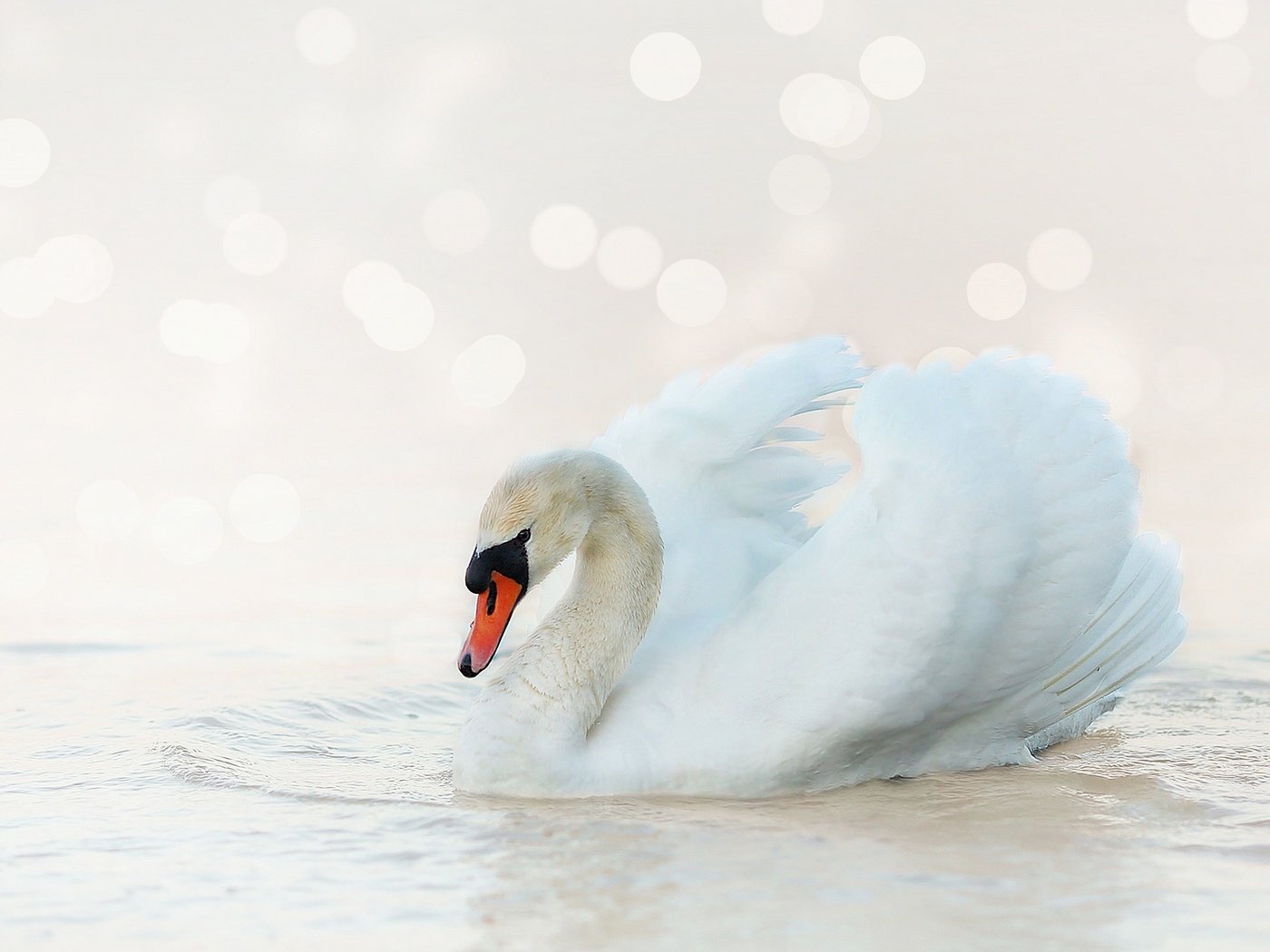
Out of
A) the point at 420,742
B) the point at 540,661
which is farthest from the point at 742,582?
the point at 420,742

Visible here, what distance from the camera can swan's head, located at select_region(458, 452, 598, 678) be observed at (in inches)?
213

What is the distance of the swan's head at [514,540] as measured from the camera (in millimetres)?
5402

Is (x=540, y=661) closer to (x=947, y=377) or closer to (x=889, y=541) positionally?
(x=889, y=541)

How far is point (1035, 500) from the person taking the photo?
18.3 feet

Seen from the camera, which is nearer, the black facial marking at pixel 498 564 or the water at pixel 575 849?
the water at pixel 575 849

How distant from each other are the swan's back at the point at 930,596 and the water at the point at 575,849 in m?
0.22

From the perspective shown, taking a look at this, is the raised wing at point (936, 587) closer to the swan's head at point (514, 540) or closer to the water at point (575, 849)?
the water at point (575, 849)

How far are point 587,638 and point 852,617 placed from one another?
3.10 ft

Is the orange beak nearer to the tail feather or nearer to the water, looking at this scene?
the water

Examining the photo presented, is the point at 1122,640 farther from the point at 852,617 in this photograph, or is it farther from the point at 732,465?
the point at 732,465

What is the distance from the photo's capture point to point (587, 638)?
568cm

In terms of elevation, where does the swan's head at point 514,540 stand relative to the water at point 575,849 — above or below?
above

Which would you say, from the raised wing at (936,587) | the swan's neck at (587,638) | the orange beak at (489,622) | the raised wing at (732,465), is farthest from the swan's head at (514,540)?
the raised wing at (732,465)

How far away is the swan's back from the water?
0.71ft
